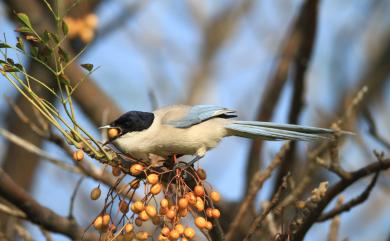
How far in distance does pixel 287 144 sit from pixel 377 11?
5.17m

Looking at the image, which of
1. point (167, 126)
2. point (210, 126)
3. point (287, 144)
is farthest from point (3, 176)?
point (287, 144)

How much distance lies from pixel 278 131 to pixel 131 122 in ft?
2.13

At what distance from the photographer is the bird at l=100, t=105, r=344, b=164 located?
266cm

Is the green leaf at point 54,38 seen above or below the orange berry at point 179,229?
above

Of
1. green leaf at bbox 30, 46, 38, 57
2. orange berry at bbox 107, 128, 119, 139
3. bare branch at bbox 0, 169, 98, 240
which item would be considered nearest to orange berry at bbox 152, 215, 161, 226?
→ orange berry at bbox 107, 128, 119, 139

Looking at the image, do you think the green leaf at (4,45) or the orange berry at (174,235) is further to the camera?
the orange berry at (174,235)

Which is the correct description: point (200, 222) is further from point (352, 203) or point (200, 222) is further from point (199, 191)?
point (352, 203)

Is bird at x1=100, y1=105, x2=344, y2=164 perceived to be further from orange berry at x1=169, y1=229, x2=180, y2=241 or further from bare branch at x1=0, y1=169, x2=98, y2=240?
bare branch at x1=0, y1=169, x2=98, y2=240

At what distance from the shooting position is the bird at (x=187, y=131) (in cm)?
266

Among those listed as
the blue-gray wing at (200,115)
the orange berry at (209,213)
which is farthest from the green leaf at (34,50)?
the blue-gray wing at (200,115)

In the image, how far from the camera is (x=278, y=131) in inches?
110

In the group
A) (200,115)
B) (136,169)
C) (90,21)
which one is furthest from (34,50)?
(90,21)

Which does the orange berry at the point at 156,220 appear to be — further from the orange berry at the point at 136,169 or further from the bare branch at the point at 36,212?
the bare branch at the point at 36,212

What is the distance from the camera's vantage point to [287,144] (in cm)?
286
